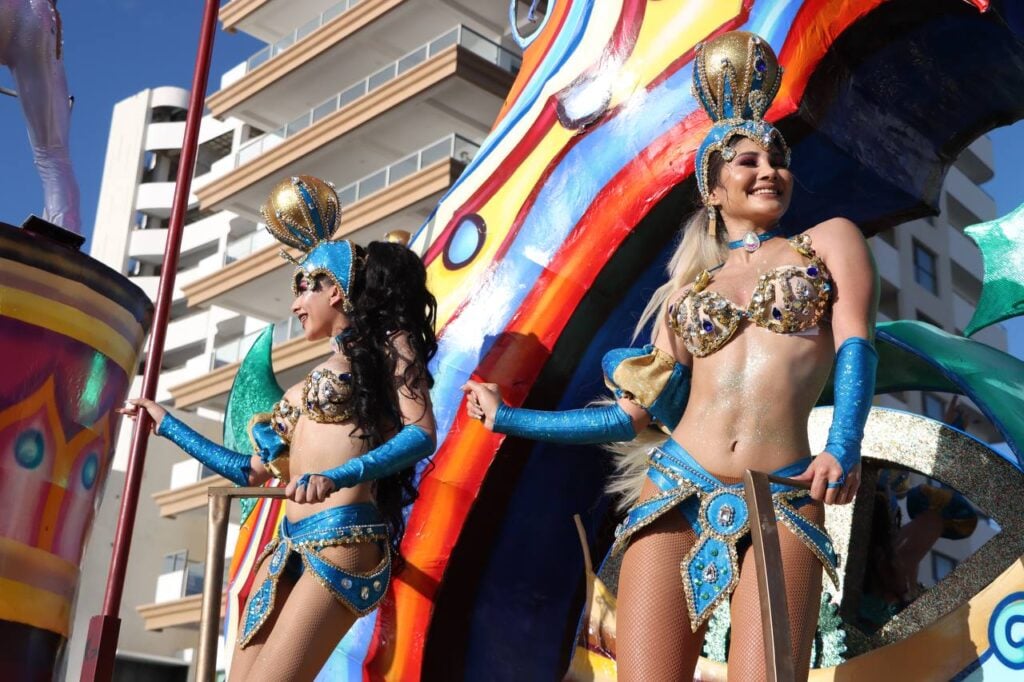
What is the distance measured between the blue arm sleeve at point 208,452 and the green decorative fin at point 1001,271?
2.06m

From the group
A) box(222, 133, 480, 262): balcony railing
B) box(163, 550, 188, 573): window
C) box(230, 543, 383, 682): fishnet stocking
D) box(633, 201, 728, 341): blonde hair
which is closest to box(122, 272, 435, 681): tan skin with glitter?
box(230, 543, 383, 682): fishnet stocking

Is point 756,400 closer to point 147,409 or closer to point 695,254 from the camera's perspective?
point 695,254

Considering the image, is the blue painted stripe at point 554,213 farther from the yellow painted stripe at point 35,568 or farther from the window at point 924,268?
the window at point 924,268

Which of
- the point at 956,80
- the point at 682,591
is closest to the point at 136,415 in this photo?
the point at 682,591

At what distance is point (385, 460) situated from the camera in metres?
3.47

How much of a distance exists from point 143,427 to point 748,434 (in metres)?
2.06

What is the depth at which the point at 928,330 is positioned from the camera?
4422 millimetres

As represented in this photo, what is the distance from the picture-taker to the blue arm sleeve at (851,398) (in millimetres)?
2781

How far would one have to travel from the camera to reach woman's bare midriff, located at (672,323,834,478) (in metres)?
2.98

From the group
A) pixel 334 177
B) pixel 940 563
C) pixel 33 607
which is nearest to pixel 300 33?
pixel 334 177

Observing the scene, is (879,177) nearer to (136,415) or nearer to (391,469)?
(391,469)

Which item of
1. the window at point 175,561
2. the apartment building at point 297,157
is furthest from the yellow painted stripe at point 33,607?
the window at point 175,561

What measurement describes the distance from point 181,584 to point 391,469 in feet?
64.6

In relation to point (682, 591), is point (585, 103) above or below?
above
